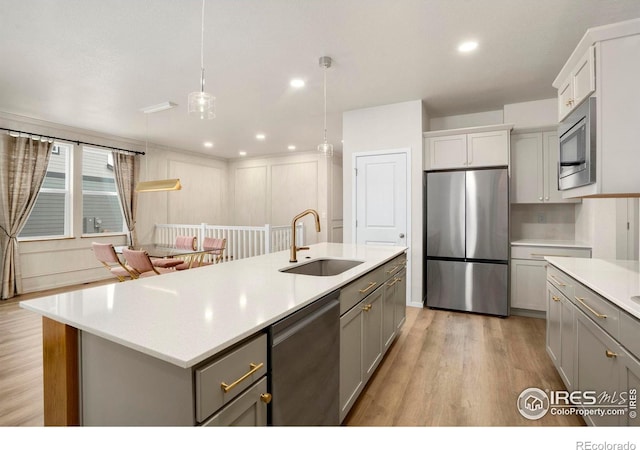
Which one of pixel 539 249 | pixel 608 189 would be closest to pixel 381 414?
pixel 608 189

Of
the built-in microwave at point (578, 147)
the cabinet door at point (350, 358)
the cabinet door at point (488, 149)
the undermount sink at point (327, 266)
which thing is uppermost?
the cabinet door at point (488, 149)

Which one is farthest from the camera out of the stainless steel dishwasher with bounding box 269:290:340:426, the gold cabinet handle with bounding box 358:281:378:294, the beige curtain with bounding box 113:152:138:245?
the beige curtain with bounding box 113:152:138:245

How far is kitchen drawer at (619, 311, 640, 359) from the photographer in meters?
1.23

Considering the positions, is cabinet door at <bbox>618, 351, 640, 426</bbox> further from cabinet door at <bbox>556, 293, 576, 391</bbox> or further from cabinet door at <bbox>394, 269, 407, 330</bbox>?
cabinet door at <bbox>394, 269, 407, 330</bbox>

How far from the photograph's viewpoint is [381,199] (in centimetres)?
434

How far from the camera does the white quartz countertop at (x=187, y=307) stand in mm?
965

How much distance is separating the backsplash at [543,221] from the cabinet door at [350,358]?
3247 mm

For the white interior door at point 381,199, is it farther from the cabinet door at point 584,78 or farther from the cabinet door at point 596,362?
the cabinet door at point 596,362

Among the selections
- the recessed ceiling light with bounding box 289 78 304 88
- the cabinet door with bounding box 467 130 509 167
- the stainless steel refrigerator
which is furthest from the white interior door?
A: the recessed ceiling light with bounding box 289 78 304 88

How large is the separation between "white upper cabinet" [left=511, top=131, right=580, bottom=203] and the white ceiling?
0.55 m

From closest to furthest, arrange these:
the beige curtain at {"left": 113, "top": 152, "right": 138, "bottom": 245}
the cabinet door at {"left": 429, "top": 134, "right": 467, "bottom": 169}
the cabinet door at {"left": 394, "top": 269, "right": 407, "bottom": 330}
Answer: the cabinet door at {"left": 394, "top": 269, "right": 407, "bottom": 330}, the cabinet door at {"left": 429, "top": 134, "right": 467, "bottom": 169}, the beige curtain at {"left": 113, "top": 152, "right": 138, "bottom": 245}

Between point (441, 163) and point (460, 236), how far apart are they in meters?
0.96

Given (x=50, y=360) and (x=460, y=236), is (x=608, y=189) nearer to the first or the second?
(x=460, y=236)

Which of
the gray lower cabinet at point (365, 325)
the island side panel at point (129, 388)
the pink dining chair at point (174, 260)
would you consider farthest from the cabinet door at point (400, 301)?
the pink dining chair at point (174, 260)
